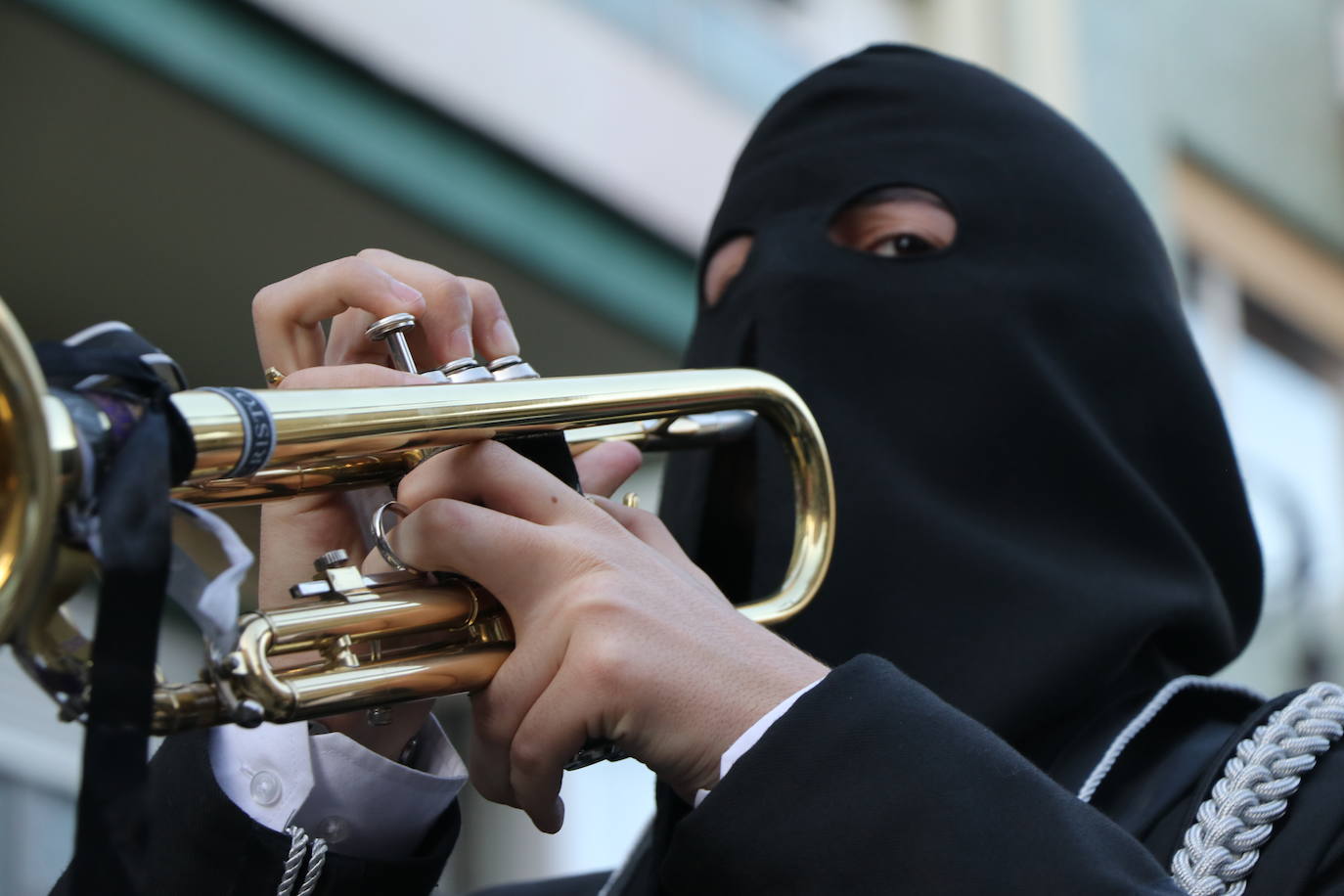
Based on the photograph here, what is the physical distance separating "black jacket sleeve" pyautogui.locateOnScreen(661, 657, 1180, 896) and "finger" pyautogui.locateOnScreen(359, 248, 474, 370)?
1.46 ft

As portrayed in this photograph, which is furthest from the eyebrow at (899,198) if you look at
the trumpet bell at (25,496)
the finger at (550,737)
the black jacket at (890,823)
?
the trumpet bell at (25,496)

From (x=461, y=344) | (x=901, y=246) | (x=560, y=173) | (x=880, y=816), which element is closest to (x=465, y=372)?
(x=461, y=344)

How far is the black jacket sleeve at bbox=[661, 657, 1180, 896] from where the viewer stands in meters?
1.29

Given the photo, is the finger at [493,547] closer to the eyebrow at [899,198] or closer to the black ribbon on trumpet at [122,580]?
the black ribbon on trumpet at [122,580]

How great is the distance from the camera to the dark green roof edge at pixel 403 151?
3416mm

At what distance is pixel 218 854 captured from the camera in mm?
1489

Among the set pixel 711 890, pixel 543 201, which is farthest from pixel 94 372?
pixel 543 201

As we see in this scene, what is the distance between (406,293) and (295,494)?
0.20m

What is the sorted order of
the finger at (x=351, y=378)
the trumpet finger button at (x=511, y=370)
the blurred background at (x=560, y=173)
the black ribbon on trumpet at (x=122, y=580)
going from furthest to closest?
the blurred background at (x=560, y=173) < the trumpet finger button at (x=511, y=370) < the finger at (x=351, y=378) < the black ribbon on trumpet at (x=122, y=580)

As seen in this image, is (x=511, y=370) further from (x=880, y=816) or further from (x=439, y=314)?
(x=880, y=816)

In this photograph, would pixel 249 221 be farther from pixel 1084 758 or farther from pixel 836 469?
pixel 1084 758

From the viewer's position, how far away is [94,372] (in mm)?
1155

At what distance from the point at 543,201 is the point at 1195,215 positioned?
3.54m

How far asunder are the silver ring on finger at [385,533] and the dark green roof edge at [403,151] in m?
2.13
